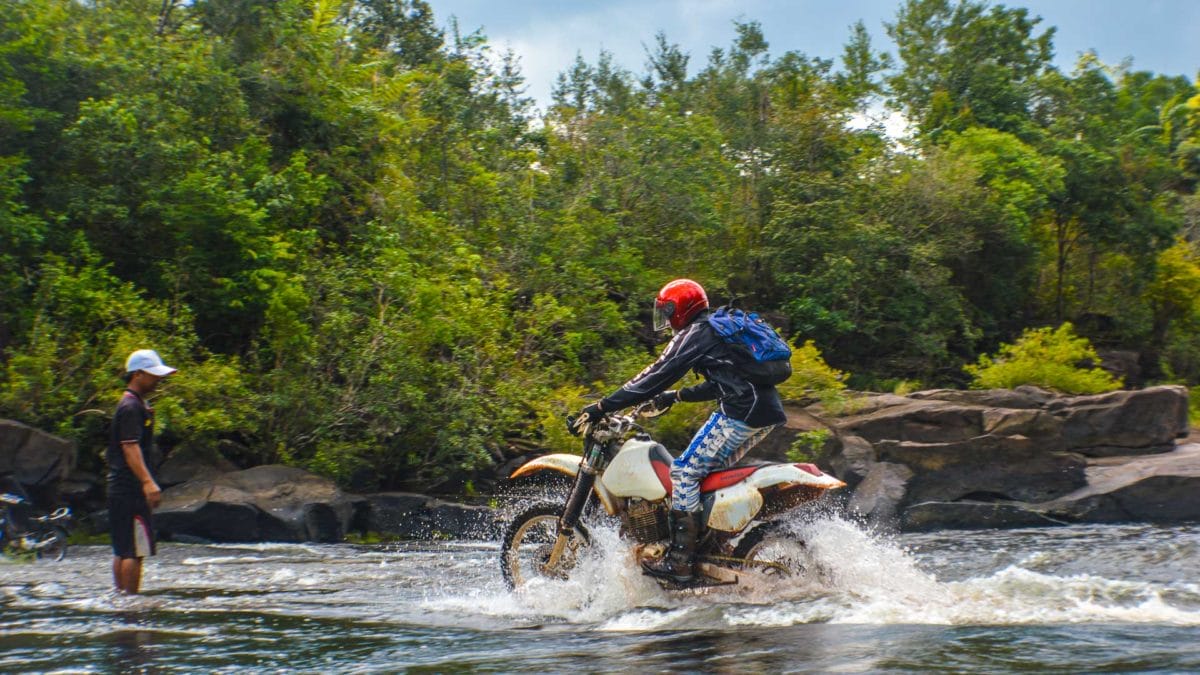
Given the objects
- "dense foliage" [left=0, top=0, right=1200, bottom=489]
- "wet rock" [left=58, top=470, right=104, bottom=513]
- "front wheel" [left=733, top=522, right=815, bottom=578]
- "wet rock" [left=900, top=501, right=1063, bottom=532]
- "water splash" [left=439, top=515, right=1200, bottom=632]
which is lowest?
"wet rock" [left=900, top=501, right=1063, bottom=532]

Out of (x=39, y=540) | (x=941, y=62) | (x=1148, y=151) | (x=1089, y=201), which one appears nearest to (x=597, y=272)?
(x=39, y=540)

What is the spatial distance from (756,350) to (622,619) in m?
1.96

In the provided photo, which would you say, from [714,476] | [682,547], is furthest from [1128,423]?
[682,547]

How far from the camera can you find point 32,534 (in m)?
11.8

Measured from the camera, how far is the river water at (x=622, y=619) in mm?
6000

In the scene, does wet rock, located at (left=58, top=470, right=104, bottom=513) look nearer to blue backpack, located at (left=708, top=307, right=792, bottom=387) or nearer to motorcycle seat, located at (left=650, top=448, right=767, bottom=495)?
motorcycle seat, located at (left=650, top=448, right=767, bottom=495)

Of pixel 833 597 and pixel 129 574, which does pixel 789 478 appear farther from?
pixel 129 574

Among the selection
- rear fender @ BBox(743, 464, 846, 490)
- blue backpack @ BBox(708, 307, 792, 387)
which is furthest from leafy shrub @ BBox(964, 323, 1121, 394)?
blue backpack @ BBox(708, 307, 792, 387)

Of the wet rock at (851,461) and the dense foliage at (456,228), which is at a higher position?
the dense foliage at (456,228)

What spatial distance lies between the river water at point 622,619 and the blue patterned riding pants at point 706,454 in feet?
2.27

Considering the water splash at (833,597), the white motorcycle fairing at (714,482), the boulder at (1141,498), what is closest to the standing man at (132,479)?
the water splash at (833,597)

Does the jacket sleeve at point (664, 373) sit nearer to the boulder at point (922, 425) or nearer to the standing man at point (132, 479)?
the standing man at point (132, 479)

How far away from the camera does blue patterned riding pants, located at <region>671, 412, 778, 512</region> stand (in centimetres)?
771

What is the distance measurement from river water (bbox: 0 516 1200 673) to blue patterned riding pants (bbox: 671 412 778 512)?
0.69 meters
